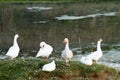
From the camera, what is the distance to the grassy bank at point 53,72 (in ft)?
62.4

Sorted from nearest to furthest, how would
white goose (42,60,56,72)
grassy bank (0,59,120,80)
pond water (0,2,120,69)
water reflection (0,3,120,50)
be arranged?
1. white goose (42,60,56,72)
2. grassy bank (0,59,120,80)
3. pond water (0,2,120,69)
4. water reflection (0,3,120,50)

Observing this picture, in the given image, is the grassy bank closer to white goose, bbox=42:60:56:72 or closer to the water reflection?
white goose, bbox=42:60:56:72

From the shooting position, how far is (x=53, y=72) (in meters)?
19.5

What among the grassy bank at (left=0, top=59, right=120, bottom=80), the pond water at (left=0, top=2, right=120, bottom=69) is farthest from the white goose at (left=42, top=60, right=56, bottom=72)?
the pond water at (left=0, top=2, right=120, bottom=69)

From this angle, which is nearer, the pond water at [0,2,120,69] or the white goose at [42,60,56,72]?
the white goose at [42,60,56,72]

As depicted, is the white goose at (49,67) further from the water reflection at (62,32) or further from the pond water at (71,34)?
the water reflection at (62,32)

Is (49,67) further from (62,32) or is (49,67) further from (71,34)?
(62,32)

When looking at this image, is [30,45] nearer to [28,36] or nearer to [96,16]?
[28,36]

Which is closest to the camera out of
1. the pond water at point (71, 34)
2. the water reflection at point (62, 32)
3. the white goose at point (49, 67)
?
the white goose at point (49, 67)

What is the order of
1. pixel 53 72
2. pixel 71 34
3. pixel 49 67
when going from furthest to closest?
1. pixel 71 34
2. pixel 53 72
3. pixel 49 67

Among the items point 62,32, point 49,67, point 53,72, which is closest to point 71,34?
point 62,32

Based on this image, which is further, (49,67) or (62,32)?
(62,32)

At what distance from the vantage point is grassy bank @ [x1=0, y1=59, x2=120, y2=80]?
1902cm

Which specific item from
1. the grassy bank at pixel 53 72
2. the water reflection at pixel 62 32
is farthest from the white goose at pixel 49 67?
the water reflection at pixel 62 32
